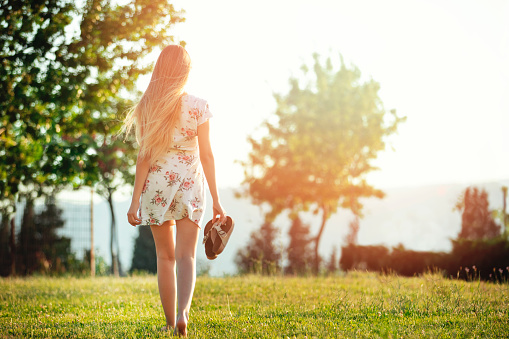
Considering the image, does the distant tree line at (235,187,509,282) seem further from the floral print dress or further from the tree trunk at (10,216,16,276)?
the tree trunk at (10,216,16,276)

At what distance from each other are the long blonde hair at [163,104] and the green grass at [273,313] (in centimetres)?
151

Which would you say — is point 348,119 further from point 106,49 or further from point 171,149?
point 171,149

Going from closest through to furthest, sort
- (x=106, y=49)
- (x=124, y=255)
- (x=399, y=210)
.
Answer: (x=106, y=49)
(x=124, y=255)
(x=399, y=210)

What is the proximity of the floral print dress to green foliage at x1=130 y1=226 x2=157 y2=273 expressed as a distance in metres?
18.9

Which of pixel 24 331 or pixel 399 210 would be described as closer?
pixel 24 331

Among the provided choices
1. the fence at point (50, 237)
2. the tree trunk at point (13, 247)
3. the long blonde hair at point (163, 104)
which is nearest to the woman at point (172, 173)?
the long blonde hair at point (163, 104)

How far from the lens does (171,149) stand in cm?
398

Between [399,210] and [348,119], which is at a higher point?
[348,119]

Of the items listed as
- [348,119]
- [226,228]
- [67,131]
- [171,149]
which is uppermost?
[348,119]

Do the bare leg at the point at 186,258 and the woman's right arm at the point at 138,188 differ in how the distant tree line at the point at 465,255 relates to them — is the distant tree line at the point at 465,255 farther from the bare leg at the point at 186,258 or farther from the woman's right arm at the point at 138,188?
the woman's right arm at the point at 138,188

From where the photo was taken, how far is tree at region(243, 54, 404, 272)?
2617 cm

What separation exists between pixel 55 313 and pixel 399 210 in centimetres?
3362

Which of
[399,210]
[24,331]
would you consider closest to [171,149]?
[24,331]

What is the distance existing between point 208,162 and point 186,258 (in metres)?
0.78
